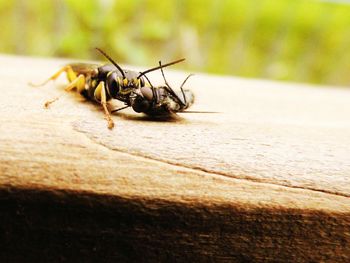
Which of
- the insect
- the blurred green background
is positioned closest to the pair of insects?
the insect

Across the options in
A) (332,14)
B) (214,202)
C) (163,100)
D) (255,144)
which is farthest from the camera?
(332,14)

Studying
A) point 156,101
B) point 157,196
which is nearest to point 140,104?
point 156,101

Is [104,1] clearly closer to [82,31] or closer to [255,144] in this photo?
[82,31]

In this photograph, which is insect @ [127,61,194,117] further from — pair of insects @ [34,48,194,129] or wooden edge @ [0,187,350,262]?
wooden edge @ [0,187,350,262]

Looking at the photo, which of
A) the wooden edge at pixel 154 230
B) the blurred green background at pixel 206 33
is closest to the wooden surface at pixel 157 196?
the wooden edge at pixel 154 230

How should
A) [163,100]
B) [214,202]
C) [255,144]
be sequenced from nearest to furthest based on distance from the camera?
[214,202]
[255,144]
[163,100]

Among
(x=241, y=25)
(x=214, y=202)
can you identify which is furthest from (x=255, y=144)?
(x=241, y=25)

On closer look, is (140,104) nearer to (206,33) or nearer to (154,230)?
(154,230)

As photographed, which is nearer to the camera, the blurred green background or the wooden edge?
the wooden edge
